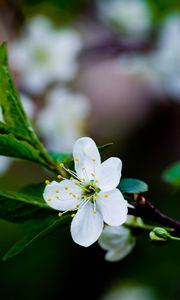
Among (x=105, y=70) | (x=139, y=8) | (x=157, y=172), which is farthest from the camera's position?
(x=105, y=70)

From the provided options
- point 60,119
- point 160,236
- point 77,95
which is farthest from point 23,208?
point 77,95

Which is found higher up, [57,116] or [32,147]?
[32,147]

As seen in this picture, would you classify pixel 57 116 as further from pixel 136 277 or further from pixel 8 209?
pixel 8 209

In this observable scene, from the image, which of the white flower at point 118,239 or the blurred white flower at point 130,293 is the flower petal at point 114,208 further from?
the blurred white flower at point 130,293

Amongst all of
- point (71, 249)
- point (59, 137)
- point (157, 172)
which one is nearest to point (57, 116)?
point (59, 137)

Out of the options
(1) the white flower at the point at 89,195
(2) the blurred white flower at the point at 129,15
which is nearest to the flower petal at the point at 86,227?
(1) the white flower at the point at 89,195

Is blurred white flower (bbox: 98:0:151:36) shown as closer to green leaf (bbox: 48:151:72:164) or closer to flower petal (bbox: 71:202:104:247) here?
green leaf (bbox: 48:151:72:164)
